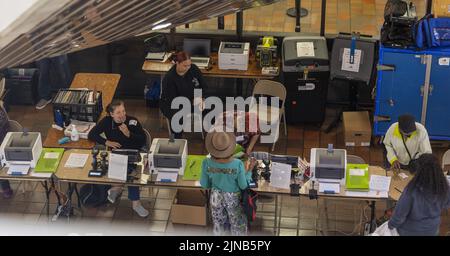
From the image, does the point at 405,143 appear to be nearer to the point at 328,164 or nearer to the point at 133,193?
the point at 328,164

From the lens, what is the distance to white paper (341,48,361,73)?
8.28 m

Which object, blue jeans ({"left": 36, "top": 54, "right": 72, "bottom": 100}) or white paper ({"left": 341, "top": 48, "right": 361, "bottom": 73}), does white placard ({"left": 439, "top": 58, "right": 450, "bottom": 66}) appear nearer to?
white paper ({"left": 341, "top": 48, "right": 361, "bottom": 73})

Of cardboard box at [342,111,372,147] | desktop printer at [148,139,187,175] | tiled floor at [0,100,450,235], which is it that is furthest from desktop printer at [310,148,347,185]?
cardboard box at [342,111,372,147]

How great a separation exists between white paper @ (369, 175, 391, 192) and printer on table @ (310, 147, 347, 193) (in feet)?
0.92

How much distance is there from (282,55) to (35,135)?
3.36 m

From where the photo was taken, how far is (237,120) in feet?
23.3

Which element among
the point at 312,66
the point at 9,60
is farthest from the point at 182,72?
the point at 9,60

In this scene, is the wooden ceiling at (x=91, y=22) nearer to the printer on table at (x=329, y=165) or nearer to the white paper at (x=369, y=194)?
the printer on table at (x=329, y=165)

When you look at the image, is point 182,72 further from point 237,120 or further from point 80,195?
point 80,195

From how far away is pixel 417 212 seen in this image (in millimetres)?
5176

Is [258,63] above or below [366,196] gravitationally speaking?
above

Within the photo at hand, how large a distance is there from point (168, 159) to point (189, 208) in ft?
2.15

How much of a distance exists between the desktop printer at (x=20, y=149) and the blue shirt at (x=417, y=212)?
137 inches

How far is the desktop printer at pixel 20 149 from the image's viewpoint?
662 cm
